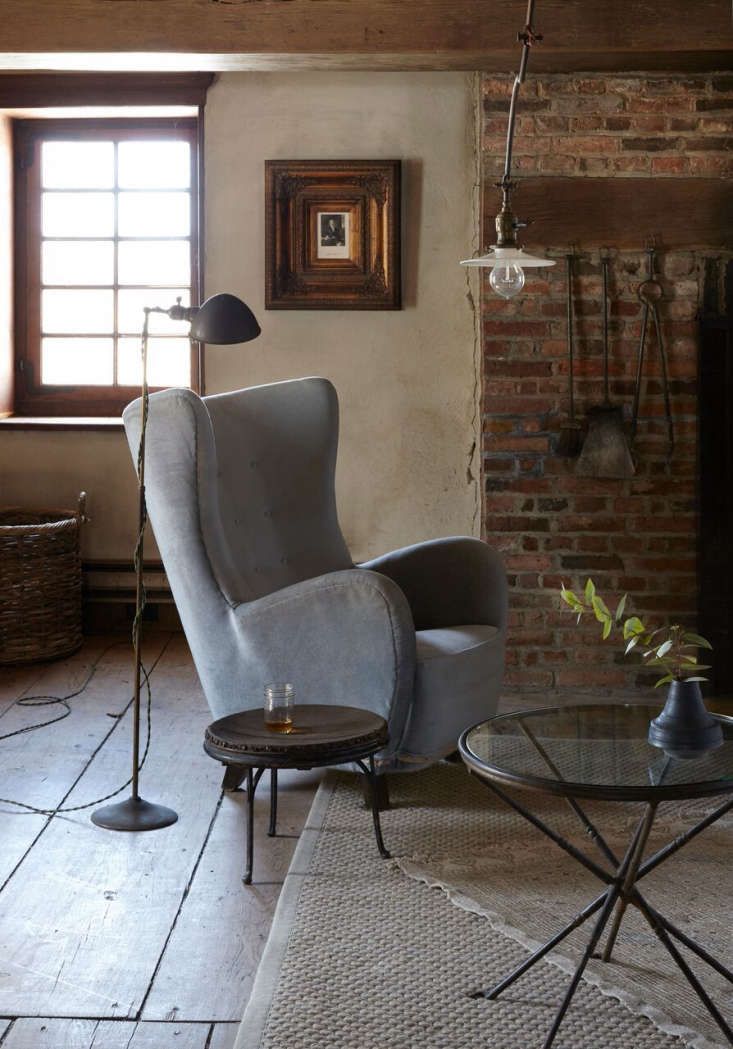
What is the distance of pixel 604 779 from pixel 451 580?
1567mm

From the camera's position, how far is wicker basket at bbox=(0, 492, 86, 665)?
4629 millimetres

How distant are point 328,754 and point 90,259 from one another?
337 centimetres

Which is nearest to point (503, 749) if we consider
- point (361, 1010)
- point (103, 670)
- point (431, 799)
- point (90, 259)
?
point (361, 1010)

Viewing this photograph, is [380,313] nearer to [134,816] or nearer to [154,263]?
[154,263]

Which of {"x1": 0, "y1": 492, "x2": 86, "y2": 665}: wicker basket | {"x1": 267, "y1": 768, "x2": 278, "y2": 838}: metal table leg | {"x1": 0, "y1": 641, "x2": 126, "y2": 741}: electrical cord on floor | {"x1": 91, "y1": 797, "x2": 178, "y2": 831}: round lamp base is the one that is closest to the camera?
{"x1": 267, "y1": 768, "x2": 278, "y2": 838}: metal table leg

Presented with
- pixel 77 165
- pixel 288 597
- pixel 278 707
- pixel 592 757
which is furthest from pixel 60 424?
pixel 592 757

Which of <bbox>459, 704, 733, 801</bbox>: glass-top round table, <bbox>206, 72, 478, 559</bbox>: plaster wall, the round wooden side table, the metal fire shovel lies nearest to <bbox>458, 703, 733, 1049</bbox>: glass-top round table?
<bbox>459, 704, 733, 801</bbox>: glass-top round table

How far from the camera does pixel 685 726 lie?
7.51 feet

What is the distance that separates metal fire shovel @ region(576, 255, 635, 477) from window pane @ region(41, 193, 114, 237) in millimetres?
2229

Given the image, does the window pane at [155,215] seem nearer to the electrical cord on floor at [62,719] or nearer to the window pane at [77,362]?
the window pane at [77,362]

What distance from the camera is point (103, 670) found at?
4.62 metres

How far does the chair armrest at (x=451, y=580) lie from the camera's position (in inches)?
140

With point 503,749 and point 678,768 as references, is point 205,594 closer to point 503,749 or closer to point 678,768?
point 503,749

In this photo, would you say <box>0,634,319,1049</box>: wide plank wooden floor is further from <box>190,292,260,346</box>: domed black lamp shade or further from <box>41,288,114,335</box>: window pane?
Answer: <box>41,288,114,335</box>: window pane
